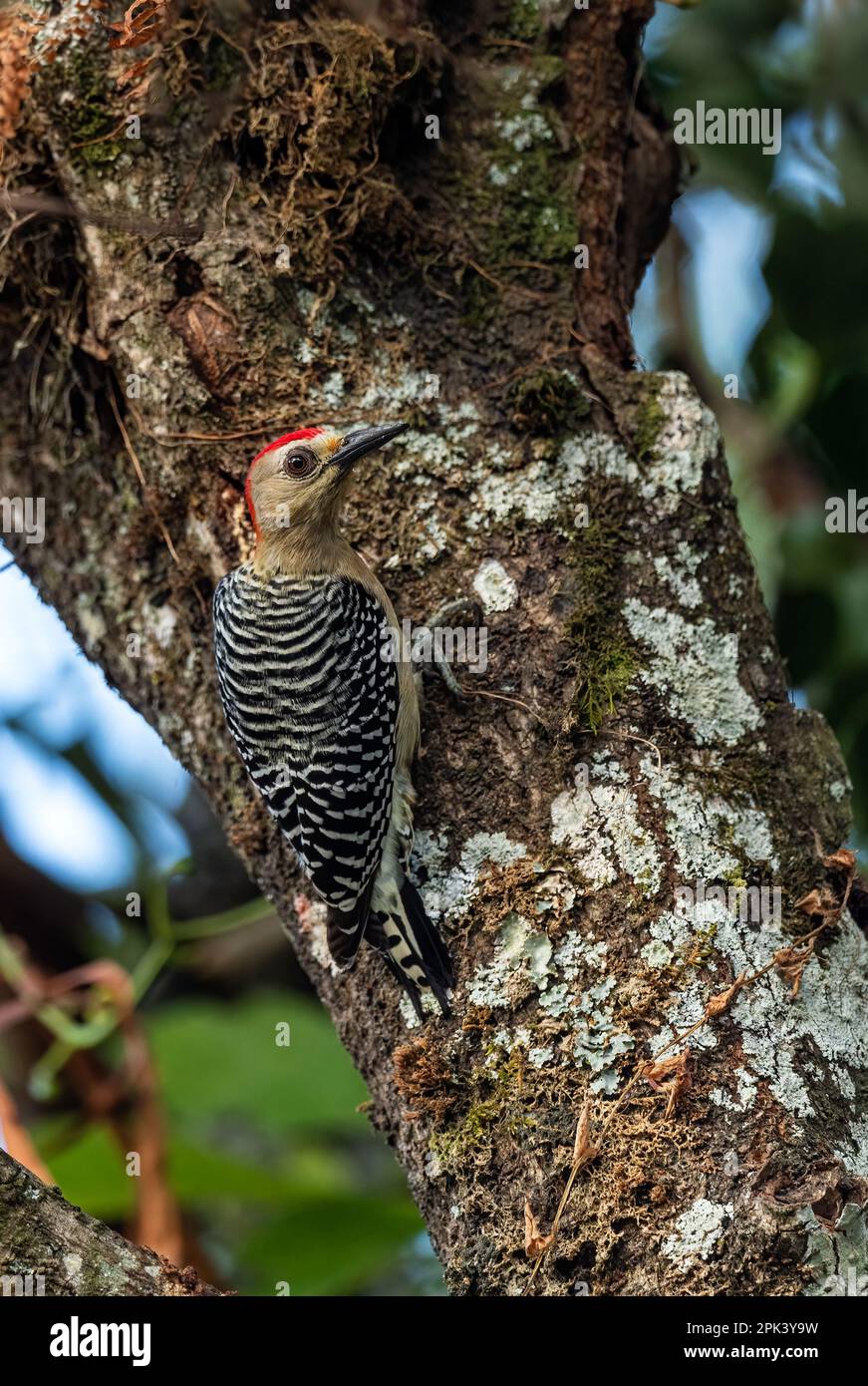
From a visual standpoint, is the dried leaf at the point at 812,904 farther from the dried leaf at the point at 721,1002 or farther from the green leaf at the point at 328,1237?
the green leaf at the point at 328,1237

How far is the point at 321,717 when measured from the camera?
3.83 metres

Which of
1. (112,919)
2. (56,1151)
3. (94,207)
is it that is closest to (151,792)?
(112,919)

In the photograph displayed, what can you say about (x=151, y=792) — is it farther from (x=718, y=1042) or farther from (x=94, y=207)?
(x=718, y=1042)

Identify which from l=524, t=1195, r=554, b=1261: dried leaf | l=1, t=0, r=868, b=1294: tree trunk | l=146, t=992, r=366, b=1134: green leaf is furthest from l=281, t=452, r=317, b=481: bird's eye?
l=146, t=992, r=366, b=1134: green leaf

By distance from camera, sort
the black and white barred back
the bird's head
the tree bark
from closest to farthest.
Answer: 1. the tree bark
2. the black and white barred back
3. the bird's head

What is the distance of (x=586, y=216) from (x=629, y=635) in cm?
145

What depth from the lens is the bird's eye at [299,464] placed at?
12.4ft

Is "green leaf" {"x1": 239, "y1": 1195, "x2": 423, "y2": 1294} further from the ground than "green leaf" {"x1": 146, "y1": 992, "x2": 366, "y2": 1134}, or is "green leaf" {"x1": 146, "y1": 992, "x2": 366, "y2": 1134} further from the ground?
"green leaf" {"x1": 146, "y1": 992, "x2": 366, "y2": 1134}

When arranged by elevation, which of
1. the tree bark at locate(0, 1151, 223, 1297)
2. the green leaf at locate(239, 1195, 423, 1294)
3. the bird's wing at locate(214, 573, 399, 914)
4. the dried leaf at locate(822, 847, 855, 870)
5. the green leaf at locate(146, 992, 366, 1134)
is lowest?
the green leaf at locate(239, 1195, 423, 1294)

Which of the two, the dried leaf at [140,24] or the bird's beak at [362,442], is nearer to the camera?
the bird's beak at [362,442]

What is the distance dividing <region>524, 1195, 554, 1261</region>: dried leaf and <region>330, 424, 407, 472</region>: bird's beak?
201 cm

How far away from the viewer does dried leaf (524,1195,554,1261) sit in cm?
294

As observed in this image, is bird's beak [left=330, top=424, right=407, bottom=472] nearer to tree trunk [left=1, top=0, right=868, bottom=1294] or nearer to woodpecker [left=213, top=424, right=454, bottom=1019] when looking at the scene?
woodpecker [left=213, top=424, right=454, bottom=1019]

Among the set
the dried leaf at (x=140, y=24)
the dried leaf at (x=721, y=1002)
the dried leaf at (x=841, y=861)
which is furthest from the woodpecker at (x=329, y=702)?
the dried leaf at (x=140, y=24)
